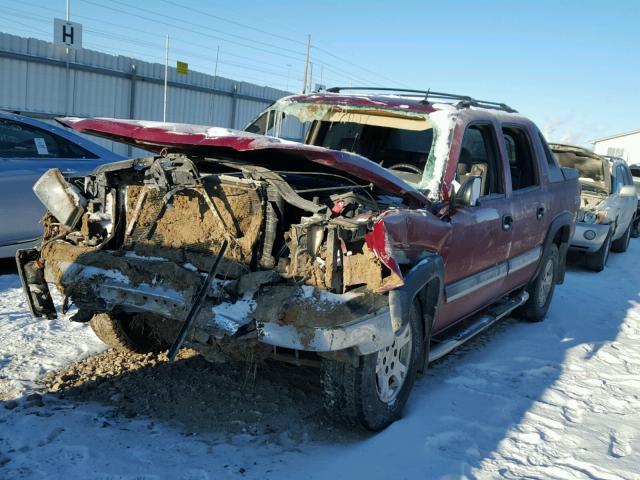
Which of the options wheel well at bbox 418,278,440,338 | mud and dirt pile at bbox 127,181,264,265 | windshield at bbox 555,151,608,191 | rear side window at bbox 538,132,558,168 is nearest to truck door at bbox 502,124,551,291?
rear side window at bbox 538,132,558,168

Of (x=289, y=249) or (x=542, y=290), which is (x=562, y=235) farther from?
(x=289, y=249)

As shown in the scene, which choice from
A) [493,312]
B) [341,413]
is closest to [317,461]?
[341,413]

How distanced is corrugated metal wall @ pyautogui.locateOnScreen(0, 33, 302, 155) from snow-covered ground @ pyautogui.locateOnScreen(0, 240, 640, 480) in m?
9.63

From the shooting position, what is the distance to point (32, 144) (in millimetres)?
6332

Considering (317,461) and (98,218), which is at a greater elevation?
(98,218)

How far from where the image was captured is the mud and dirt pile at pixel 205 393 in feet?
11.6

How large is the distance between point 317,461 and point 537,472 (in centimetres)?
113

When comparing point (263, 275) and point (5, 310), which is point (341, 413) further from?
point (5, 310)

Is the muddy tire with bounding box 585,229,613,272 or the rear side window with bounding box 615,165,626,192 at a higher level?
the rear side window with bounding box 615,165,626,192

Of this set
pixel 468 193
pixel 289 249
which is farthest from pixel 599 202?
pixel 289 249

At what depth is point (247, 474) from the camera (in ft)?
9.78

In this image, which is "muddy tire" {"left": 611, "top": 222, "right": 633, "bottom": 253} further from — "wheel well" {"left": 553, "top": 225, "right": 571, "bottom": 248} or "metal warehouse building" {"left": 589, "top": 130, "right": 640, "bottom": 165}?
"metal warehouse building" {"left": 589, "top": 130, "right": 640, "bottom": 165}

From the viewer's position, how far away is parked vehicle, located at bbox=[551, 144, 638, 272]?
948cm

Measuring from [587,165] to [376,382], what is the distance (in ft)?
28.3
